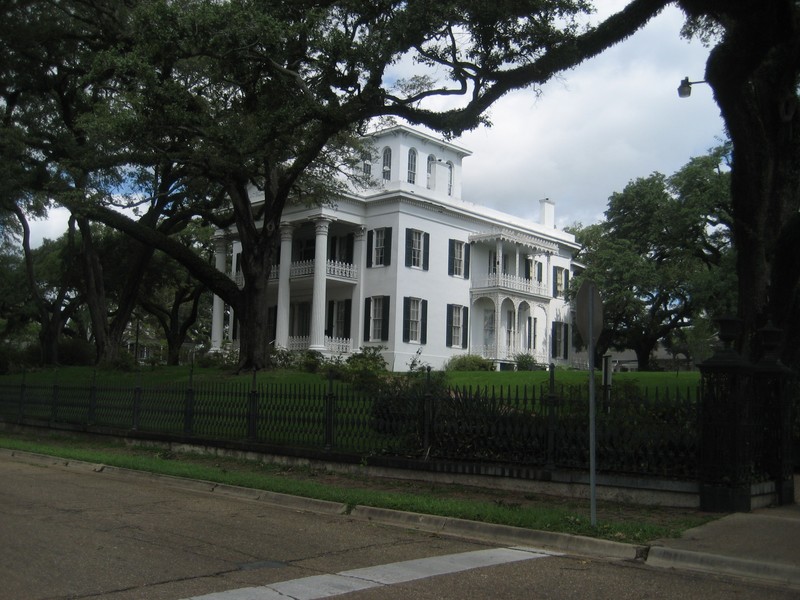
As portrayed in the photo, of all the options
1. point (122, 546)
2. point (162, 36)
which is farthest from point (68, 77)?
point (122, 546)

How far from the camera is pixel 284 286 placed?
38.7 meters

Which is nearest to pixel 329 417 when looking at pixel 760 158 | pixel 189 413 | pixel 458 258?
pixel 189 413

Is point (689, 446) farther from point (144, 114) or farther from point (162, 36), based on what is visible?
point (144, 114)

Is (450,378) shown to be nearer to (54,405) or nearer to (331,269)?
(54,405)

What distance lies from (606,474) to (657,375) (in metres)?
15.7

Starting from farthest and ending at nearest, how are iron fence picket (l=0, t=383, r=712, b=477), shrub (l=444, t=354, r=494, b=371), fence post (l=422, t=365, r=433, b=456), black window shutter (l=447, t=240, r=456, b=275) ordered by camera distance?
black window shutter (l=447, t=240, r=456, b=275) < shrub (l=444, t=354, r=494, b=371) < fence post (l=422, t=365, r=433, b=456) < iron fence picket (l=0, t=383, r=712, b=477)

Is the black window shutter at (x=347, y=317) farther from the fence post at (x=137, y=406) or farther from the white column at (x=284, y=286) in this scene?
the fence post at (x=137, y=406)

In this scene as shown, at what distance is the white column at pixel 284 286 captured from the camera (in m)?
37.8

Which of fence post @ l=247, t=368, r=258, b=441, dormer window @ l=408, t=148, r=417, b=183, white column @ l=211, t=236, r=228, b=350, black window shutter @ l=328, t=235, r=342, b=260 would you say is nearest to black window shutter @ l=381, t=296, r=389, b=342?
black window shutter @ l=328, t=235, r=342, b=260

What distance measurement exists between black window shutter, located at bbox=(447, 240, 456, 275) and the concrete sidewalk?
100 feet

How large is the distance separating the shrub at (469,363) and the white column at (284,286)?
7.88 metres

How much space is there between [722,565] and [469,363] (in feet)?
95.6

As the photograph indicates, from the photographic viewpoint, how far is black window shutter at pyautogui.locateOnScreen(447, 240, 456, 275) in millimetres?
39719

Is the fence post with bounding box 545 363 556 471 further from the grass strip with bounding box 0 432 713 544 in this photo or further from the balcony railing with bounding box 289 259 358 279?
the balcony railing with bounding box 289 259 358 279
